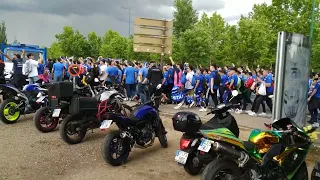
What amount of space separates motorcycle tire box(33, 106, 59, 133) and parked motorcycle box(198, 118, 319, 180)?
4744 millimetres

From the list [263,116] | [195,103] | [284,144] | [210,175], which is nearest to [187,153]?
[210,175]

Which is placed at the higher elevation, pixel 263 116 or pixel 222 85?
pixel 222 85

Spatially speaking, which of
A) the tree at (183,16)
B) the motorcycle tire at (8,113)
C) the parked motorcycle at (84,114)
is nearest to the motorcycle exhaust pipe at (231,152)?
the parked motorcycle at (84,114)

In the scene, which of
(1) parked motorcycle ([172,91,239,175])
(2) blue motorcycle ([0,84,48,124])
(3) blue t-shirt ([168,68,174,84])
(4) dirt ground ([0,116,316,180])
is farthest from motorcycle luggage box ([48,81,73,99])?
(3) blue t-shirt ([168,68,174,84])

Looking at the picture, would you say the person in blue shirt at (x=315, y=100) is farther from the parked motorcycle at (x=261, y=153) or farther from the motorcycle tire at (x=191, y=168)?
the motorcycle tire at (x=191, y=168)

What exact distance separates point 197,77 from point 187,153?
24.0ft

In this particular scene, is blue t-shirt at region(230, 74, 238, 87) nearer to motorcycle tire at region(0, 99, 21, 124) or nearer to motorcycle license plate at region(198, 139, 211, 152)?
motorcycle tire at region(0, 99, 21, 124)

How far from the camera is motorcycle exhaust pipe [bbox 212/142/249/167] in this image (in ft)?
11.9

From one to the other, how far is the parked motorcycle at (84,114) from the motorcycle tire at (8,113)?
8.29 feet

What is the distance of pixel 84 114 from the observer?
6.42m

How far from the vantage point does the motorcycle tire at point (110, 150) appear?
5.00 m

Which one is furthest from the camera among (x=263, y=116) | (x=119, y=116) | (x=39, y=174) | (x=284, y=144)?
(x=263, y=116)

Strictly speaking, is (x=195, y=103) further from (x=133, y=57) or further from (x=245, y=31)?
(x=133, y=57)

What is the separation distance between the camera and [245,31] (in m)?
27.6
